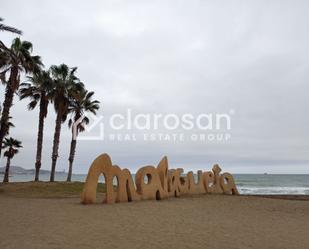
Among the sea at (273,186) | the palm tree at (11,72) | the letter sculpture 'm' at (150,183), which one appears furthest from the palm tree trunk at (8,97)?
the sea at (273,186)

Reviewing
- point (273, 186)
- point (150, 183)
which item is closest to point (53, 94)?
point (150, 183)

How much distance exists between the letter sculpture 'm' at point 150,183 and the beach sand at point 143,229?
58.7 inches

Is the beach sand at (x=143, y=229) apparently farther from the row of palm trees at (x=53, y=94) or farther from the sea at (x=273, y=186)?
the sea at (x=273, y=186)

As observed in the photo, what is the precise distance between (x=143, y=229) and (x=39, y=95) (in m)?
25.4

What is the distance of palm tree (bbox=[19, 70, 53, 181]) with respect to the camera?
29.4 meters

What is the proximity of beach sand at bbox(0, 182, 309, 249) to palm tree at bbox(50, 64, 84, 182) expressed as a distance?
56.0 feet

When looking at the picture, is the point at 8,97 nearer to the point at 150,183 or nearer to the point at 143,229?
the point at 150,183

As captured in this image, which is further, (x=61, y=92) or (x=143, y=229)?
(x=61, y=92)

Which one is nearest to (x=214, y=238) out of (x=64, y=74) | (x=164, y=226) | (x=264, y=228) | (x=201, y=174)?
(x=164, y=226)

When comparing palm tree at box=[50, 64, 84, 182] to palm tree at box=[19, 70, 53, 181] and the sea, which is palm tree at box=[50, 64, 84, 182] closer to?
palm tree at box=[19, 70, 53, 181]

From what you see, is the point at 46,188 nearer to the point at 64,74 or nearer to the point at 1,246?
the point at 64,74

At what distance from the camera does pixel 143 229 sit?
389 inches

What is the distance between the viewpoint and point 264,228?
11.1 meters

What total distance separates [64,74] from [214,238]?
1036 inches
